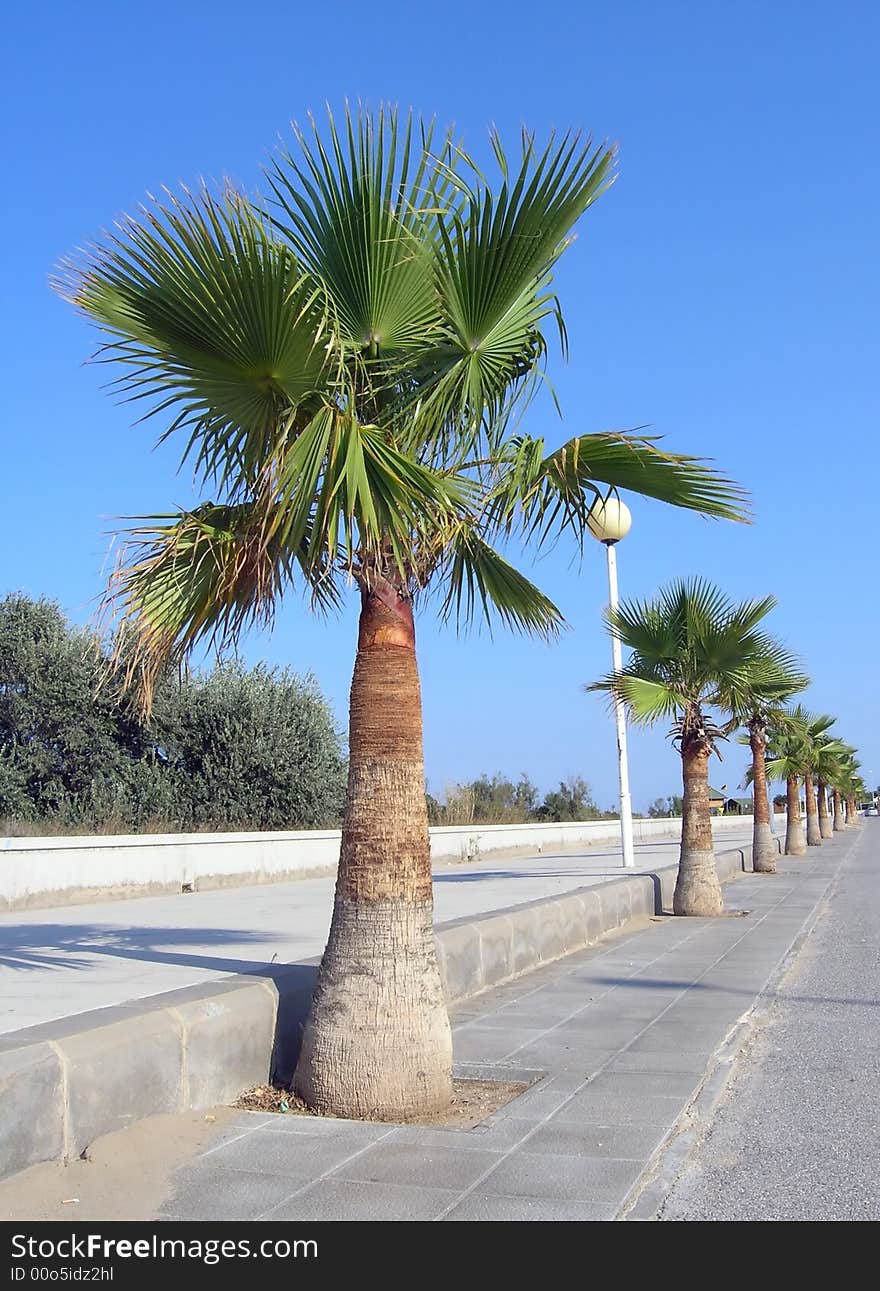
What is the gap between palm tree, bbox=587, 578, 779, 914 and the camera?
48.0 feet

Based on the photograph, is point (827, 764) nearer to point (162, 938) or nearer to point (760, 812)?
point (760, 812)

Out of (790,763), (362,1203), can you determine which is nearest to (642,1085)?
(362,1203)

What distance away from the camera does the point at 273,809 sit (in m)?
24.2

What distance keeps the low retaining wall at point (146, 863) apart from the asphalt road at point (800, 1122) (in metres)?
8.83

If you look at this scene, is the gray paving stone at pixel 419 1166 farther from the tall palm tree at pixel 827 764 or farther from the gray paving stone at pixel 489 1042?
the tall palm tree at pixel 827 764

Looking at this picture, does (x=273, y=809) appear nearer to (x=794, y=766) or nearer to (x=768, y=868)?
(x=768, y=868)

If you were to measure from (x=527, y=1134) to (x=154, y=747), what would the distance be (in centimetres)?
1959

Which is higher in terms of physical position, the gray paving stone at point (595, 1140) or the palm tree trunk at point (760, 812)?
the palm tree trunk at point (760, 812)

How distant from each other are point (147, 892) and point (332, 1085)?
37.0ft

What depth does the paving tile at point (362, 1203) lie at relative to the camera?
13.4 feet

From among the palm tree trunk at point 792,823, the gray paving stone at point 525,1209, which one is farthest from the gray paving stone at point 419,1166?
the palm tree trunk at point 792,823

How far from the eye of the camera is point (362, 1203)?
4.20 m
